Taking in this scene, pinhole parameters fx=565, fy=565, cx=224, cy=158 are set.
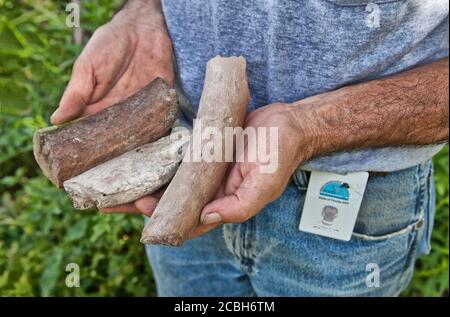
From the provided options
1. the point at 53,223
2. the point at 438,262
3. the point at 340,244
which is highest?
the point at 340,244

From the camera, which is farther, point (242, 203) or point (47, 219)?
point (47, 219)

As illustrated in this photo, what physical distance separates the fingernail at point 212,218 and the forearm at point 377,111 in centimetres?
25

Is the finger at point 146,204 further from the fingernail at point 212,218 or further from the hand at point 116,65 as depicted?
the hand at point 116,65

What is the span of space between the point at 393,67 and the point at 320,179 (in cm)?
29

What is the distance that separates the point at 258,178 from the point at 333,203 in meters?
0.32

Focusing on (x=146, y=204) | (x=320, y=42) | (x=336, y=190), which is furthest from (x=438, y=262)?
(x=146, y=204)

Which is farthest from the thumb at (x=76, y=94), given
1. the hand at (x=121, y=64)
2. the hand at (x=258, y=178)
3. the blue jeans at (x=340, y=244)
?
the blue jeans at (x=340, y=244)

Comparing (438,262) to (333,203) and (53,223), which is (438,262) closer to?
(333,203)

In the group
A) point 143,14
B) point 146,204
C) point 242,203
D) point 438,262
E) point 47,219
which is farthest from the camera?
point 438,262

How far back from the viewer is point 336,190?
1283 millimetres

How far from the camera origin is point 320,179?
4.19ft

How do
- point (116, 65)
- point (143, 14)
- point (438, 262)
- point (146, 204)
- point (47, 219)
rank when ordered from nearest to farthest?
point (146, 204) → point (116, 65) → point (143, 14) → point (47, 219) → point (438, 262)

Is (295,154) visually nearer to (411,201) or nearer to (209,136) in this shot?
(209,136)
